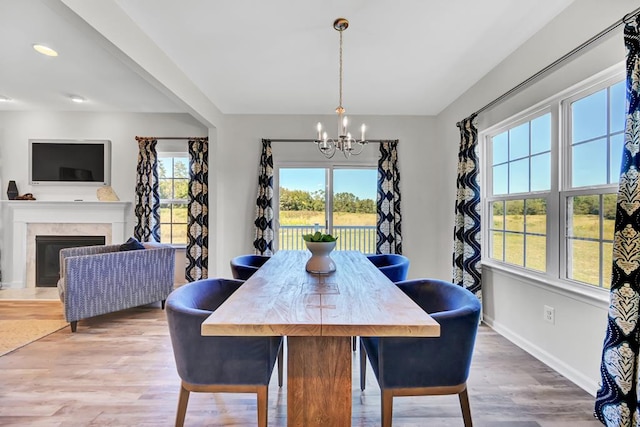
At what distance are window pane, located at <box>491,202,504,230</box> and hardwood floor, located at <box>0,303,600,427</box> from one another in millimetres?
1155

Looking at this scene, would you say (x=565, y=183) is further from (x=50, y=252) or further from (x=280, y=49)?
(x=50, y=252)

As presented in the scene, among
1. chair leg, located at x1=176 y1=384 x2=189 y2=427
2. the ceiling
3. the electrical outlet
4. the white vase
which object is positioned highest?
the ceiling

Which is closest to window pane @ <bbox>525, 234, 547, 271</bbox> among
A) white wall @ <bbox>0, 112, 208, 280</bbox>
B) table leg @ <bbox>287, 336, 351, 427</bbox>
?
table leg @ <bbox>287, 336, 351, 427</bbox>

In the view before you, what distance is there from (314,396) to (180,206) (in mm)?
4228

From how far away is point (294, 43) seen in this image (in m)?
2.56

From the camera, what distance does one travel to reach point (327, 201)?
451 centimetres

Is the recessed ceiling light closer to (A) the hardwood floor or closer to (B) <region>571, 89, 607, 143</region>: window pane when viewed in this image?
(A) the hardwood floor

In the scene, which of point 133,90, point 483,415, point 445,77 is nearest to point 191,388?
point 483,415

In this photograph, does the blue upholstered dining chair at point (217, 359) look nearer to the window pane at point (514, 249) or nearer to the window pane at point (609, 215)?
the window pane at point (609, 215)

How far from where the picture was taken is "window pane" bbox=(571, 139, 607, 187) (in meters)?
2.00

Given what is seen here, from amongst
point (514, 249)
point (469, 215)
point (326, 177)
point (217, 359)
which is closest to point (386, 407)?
point (217, 359)

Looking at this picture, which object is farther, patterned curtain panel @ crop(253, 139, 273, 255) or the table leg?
patterned curtain panel @ crop(253, 139, 273, 255)

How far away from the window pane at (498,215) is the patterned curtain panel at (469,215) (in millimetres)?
203

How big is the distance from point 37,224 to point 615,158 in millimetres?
6563
